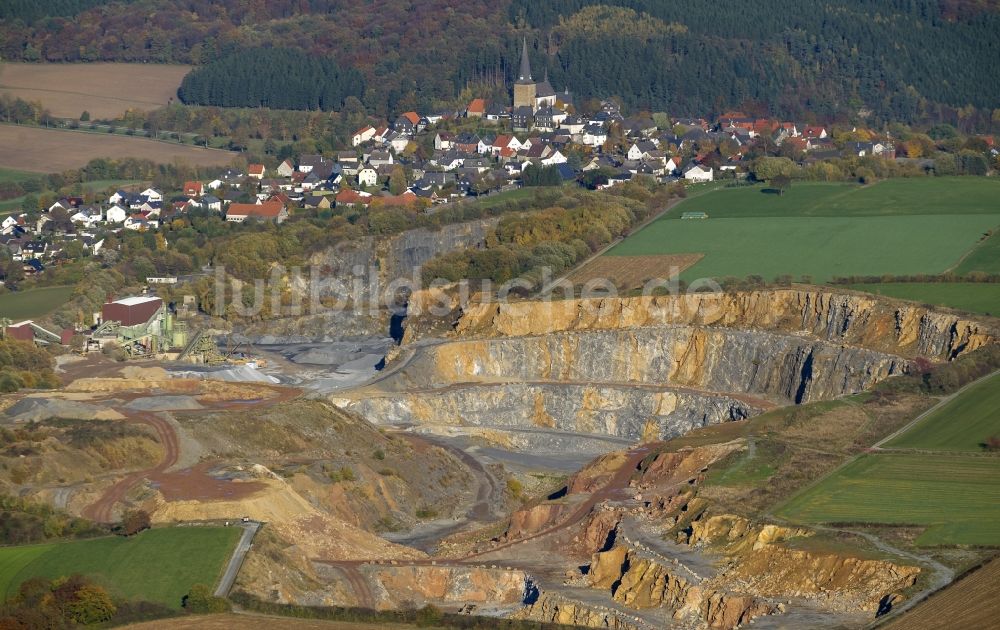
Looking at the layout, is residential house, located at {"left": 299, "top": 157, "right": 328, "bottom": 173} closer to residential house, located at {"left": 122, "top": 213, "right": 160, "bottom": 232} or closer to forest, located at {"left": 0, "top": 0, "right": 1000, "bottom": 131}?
residential house, located at {"left": 122, "top": 213, "right": 160, "bottom": 232}

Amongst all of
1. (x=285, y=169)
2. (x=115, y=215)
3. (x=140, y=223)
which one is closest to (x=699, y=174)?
(x=285, y=169)

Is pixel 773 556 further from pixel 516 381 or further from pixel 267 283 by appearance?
pixel 267 283

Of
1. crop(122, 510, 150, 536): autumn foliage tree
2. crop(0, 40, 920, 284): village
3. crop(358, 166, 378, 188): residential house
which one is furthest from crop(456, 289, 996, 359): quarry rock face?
crop(358, 166, 378, 188): residential house

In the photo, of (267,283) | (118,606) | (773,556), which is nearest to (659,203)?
(267,283)

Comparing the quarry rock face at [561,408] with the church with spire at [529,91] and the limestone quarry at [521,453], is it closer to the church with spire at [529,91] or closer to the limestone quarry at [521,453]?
the limestone quarry at [521,453]

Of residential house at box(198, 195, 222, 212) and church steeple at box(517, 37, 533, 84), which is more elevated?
church steeple at box(517, 37, 533, 84)

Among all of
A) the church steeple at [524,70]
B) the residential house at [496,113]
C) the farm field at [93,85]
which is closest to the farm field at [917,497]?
the residential house at [496,113]
